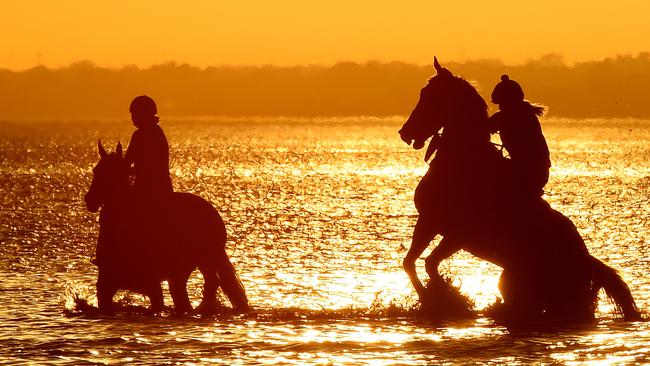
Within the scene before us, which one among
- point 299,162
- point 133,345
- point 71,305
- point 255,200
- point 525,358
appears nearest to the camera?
point 525,358

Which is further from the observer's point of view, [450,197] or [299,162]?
[299,162]

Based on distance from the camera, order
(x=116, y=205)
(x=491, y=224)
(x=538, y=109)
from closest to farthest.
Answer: (x=491, y=224) → (x=538, y=109) → (x=116, y=205)

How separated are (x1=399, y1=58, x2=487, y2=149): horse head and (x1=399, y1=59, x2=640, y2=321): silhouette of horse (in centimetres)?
1

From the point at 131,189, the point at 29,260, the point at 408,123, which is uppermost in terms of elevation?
the point at 408,123

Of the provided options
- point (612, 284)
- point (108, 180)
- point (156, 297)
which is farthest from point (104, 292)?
point (612, 284)

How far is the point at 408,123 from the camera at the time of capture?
13016 mm

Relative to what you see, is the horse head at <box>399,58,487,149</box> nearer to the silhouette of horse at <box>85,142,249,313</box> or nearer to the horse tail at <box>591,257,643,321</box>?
the horse tail at <box>591,257,643,321</box>

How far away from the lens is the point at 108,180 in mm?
12867

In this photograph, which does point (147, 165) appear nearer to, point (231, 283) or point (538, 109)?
point (231, 283)

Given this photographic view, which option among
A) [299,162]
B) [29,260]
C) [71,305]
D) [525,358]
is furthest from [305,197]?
[299,162]

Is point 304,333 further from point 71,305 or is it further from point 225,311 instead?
point 71,305

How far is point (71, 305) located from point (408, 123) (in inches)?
181

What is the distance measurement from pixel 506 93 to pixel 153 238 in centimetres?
394

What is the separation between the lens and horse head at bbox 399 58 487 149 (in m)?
12.6
